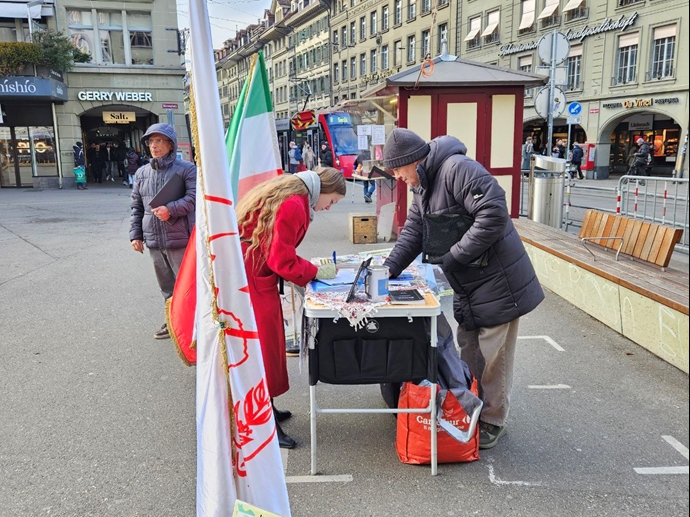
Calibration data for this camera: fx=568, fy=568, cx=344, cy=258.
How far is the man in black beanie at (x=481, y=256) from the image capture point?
9.82 ft

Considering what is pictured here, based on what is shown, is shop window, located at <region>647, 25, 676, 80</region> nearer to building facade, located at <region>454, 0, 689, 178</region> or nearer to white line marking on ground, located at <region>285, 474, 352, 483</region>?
building facade, located at <region>454, 0, 689, 178</region>

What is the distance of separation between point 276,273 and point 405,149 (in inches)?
38.8

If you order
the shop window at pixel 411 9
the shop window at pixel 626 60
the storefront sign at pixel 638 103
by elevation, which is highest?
the shop window at pixel 411 9

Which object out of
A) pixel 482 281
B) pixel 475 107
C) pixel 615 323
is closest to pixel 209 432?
pixel 482 281

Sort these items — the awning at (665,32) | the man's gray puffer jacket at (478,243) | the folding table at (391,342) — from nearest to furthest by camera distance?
the folding table at (391,342) < the man's gray puffer jacket at (478,243) < the awning at (665,32)

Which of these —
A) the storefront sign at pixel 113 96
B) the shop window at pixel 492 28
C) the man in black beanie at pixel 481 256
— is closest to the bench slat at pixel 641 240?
the man in black beanie at pixel 481 256

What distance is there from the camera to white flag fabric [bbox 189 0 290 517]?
2.29 m

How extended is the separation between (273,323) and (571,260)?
389 centimetres

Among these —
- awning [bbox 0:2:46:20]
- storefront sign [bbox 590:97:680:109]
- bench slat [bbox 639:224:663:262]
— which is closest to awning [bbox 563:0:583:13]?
storefront sign [bbox 590:97:680:109]

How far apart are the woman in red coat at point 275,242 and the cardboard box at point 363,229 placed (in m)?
6.46

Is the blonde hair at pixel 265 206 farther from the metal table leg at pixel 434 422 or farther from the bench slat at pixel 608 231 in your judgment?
the bench slat at pixel 608 231

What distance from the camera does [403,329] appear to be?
2.94 meters

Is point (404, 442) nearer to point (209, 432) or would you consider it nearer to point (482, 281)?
point (482, 281)

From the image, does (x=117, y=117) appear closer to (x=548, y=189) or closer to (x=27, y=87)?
(x=27, y=87)
